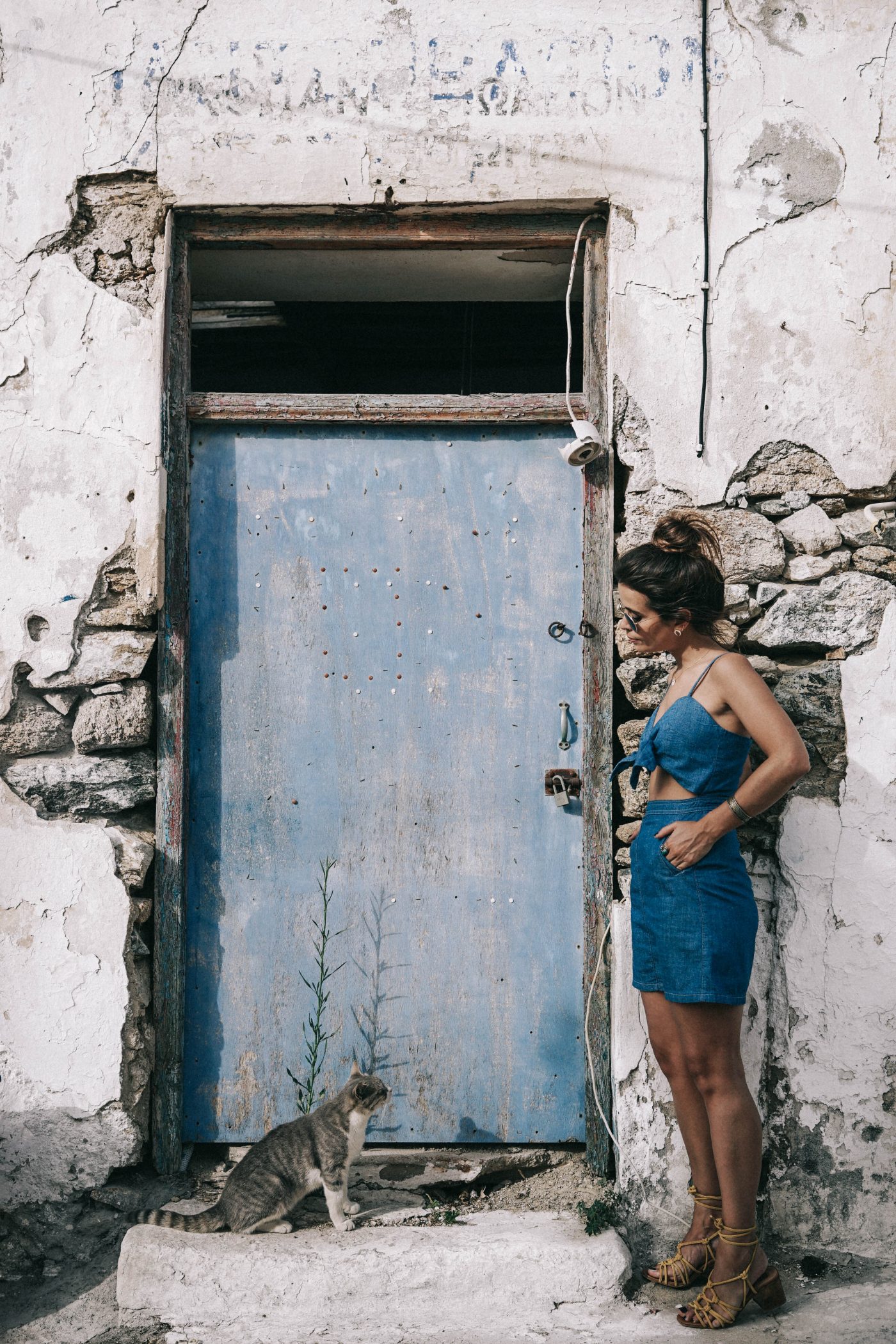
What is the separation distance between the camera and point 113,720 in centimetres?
326

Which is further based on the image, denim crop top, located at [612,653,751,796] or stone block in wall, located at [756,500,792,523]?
stone block in wall, located at [756,500,792,523]

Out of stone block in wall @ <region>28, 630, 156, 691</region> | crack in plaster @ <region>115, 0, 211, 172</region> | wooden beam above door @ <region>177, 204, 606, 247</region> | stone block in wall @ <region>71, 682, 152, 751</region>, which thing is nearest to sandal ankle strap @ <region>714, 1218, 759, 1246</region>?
stone block in wall @ <region>71, 682, 152, 751</region>

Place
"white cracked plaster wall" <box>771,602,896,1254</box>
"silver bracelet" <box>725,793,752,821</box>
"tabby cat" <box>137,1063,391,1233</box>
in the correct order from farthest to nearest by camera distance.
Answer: "white cracked plaster wall" <box>771,602,896,1254</box> < "tabby cat" <box>137,1063,391,1233</box> < "silver bracelet" <box>725,793,752,821</box>

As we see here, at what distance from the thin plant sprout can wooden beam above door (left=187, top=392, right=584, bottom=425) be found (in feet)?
4.91

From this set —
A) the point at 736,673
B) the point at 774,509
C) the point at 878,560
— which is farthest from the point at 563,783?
the point at 878,560

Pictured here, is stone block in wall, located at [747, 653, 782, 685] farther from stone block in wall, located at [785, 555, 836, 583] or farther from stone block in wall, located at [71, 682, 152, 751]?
stone block in wall, located at [71, 682, 152, 751]

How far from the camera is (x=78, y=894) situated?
320 cm

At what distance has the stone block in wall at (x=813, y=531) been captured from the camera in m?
3.20

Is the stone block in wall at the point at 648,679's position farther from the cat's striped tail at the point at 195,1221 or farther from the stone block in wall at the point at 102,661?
the cat's striped tail at the point at 195,1221

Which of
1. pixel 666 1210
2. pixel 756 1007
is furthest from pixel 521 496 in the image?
pixel 666 1210

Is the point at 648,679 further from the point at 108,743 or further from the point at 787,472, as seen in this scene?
the point at 108,743

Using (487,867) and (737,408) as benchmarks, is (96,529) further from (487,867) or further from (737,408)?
(737,408)


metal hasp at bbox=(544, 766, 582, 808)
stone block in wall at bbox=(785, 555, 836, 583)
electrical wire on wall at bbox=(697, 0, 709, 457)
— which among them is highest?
electrical wire on wall at bbox=(697, 0, 709, 457)

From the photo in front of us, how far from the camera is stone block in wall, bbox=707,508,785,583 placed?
319cm
